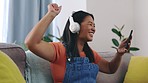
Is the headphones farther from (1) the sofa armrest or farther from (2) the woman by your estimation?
(1) the sofa armrest

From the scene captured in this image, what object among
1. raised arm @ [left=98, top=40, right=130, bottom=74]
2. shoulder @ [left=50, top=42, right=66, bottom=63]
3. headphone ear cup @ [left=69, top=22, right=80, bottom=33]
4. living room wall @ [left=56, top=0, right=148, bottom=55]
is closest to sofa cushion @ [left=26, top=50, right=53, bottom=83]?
shoulder @ [left=50, top=42, right=66, bottom=63]

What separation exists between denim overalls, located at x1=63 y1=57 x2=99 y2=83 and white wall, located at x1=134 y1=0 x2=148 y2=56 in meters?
1.46

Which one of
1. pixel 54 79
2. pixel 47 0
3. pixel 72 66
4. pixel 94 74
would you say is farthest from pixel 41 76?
pixel 47 0

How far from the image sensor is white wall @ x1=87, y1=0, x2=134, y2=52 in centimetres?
260

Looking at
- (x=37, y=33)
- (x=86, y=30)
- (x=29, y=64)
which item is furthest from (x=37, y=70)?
(x=86, y=30)

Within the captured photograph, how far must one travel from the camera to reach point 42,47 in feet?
3.89

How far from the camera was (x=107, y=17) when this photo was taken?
2.67m

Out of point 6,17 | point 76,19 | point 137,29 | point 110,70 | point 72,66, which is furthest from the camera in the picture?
point 137,29

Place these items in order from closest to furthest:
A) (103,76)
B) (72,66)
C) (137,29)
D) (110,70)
Result: (72,66), (110,70), (103,76), (137,29)

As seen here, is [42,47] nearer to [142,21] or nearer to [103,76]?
[103,76]

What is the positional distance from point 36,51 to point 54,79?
0.80 feet

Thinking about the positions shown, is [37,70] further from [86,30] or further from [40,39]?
[86,30]

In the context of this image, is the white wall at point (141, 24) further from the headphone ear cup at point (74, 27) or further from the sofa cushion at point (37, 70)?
the sofa cushion at point (37, 70)

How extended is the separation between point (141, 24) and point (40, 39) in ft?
6.05
